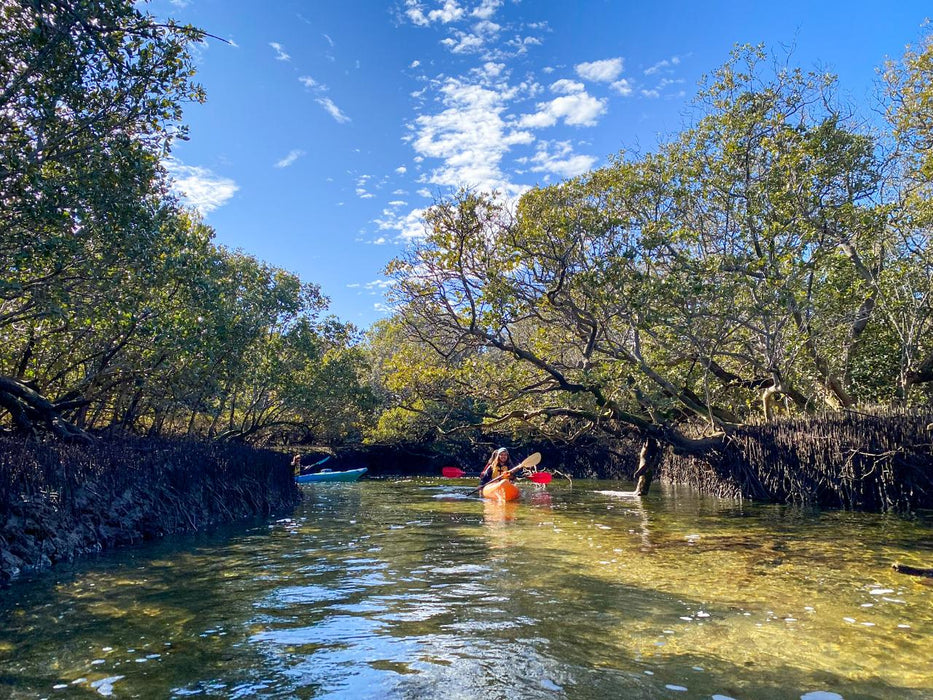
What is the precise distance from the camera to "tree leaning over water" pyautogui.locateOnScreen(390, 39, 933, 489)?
15.7 metres

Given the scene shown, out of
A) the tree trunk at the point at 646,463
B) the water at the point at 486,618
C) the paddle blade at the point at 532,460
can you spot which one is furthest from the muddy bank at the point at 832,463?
the paddle blade at the point at 532,460

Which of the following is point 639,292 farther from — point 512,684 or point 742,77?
point 512,684

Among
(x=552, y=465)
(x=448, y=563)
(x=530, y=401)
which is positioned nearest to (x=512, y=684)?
(x=448, y=563)

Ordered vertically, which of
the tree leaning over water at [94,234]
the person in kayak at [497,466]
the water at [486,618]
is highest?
the tree leaning over water at [94,234]

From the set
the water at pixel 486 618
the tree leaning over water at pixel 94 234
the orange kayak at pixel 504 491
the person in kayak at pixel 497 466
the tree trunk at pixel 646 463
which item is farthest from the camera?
the person in kayak at pixel 497 466

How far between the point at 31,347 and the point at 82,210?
6610 mm

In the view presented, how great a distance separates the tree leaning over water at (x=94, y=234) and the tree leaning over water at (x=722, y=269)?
6.33 metres

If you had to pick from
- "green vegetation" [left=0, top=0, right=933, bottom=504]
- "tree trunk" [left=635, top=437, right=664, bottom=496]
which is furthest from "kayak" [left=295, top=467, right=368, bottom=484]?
"tree trunk" [left=635, top=437, right=664, bottom=496]

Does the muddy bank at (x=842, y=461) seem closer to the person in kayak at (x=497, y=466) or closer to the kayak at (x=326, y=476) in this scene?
the person in kayak at (x=497, y=466)

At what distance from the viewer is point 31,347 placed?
1471cm

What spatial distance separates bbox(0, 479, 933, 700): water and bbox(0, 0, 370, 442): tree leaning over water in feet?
14.9

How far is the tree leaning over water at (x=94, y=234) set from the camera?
917cm

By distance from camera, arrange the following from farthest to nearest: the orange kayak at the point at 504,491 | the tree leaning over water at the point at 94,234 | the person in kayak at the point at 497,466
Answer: the person in kayak at the point at 497,466, the orange kayak at the point at 504,491, the tree leaning over water at the point at 94,234

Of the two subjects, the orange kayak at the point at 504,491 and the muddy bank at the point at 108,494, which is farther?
the orange kayak at the point at 504,491
